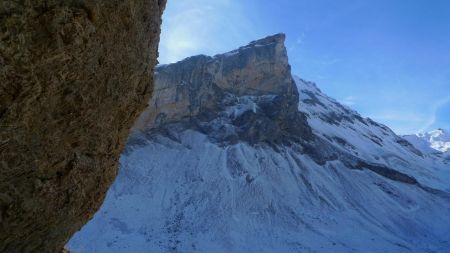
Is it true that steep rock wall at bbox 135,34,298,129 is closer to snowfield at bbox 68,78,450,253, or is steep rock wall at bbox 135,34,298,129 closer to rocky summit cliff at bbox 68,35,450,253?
rocky summit cliff at bbox 68,35,450,253

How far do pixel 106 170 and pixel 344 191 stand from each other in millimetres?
48913

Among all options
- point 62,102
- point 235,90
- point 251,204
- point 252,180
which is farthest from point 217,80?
point 62,102

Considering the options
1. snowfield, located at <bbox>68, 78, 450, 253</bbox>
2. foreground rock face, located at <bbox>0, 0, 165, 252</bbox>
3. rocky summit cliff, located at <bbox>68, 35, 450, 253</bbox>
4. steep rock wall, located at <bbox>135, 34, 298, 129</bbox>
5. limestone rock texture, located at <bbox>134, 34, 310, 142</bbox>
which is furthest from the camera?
steep rock wall, located at <bbox>135, 34, 298, 129</bbox>

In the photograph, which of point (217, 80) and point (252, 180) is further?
point (217, 80)

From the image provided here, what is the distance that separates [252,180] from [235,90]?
24.2 meters

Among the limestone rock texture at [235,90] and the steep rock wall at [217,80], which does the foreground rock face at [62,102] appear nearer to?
the limestone rock texture at [235,90]

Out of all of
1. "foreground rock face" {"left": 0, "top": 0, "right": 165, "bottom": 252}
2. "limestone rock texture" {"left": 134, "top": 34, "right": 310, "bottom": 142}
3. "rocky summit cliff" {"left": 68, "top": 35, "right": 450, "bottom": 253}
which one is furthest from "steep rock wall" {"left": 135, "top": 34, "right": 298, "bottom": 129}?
"foreground rock face" {"left": 0, "top": 0, "right": 165, "bottom": 252}

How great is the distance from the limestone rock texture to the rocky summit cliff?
0.17m

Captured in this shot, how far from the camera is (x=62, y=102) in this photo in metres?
5.77

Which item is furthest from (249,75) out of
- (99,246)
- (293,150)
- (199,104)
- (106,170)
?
(106,170)

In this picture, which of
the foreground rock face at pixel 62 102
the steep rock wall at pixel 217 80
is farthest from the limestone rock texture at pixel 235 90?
the foreground rock face at pixel 62 102

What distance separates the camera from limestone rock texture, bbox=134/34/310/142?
63031 millimetres

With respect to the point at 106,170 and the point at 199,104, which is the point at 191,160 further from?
the point at 106,170

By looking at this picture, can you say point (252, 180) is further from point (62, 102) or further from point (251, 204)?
point (62, 102)
